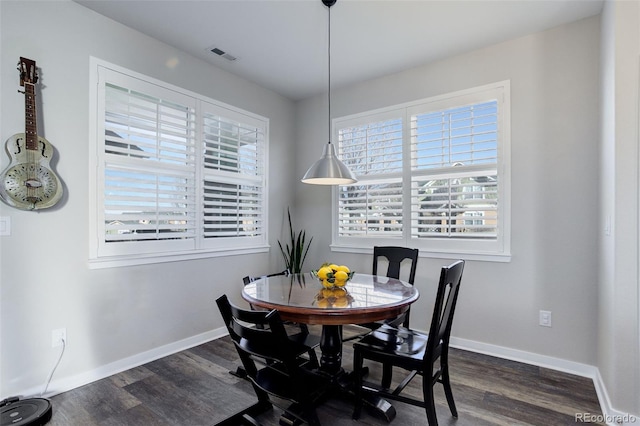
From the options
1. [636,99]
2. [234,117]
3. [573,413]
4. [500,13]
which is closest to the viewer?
[636,99]

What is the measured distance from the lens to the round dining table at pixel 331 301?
1.82 meters

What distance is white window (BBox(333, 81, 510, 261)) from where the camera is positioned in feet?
10.2

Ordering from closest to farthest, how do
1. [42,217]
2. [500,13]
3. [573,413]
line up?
[573,413] < [42,217] < [500,13]

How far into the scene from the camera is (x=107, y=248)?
267cm

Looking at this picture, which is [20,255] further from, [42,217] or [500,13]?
[500,13]

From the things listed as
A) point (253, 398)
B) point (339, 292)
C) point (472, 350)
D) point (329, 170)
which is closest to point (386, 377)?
point (339, 292)

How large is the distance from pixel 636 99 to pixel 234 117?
337 centimetres

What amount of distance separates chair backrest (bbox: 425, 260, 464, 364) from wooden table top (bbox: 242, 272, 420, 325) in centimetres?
21

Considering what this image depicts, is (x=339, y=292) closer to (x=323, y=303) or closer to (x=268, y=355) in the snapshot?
(x=323, y=303)

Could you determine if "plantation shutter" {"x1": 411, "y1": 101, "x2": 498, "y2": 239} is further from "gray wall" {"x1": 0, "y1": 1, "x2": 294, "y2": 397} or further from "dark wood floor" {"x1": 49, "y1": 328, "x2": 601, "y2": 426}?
"gray wall" {"x1": 0, "y1": 1, "x2": 294, "y2": 397}

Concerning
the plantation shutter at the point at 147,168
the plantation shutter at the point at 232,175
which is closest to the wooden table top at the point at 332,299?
the plantation shutter at the point at 147,168

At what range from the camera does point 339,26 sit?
281 cm

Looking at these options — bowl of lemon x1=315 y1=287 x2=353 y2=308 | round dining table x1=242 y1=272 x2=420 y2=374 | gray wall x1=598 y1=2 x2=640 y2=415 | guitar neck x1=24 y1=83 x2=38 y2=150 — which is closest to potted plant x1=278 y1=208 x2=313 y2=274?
round dining table x1=242 y1=272 x2=420 y2=374

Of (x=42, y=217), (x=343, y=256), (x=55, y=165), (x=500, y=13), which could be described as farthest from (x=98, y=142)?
(x=500, y=13)
